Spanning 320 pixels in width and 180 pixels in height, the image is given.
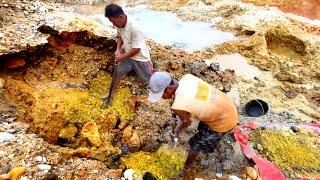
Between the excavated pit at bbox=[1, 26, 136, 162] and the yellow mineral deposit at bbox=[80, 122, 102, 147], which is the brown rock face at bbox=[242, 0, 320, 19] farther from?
the yellow mineral deposit at bbox=[80, 122, 102, 147]

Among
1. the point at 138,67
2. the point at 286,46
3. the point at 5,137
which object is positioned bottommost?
the point at 286,46

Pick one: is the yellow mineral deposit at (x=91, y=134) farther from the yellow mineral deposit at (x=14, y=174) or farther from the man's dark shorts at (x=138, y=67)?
the yellow mineral deposit at (x=14, y=174)

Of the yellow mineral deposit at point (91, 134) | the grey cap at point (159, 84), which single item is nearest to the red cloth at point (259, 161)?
the grey cap at point (159, 84)

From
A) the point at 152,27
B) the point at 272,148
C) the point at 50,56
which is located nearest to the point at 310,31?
the point at 152,27

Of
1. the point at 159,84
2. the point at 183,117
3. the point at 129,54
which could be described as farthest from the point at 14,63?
the point at 183,117

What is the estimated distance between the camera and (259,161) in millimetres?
4207

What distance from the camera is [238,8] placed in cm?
815

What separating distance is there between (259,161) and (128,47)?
78.5 inches

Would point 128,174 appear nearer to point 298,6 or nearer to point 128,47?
point 128,47

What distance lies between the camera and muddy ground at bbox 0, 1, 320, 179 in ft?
13.1

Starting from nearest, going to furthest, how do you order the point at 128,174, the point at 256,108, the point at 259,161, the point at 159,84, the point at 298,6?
the point at 159,84 < the point at 128,174 < the point at 259,161 < the point at 256,108 < the point at 298,6

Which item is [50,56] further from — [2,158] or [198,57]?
[198,57]

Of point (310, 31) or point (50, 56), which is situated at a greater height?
point (50, 56)

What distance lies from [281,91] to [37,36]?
3718mm
